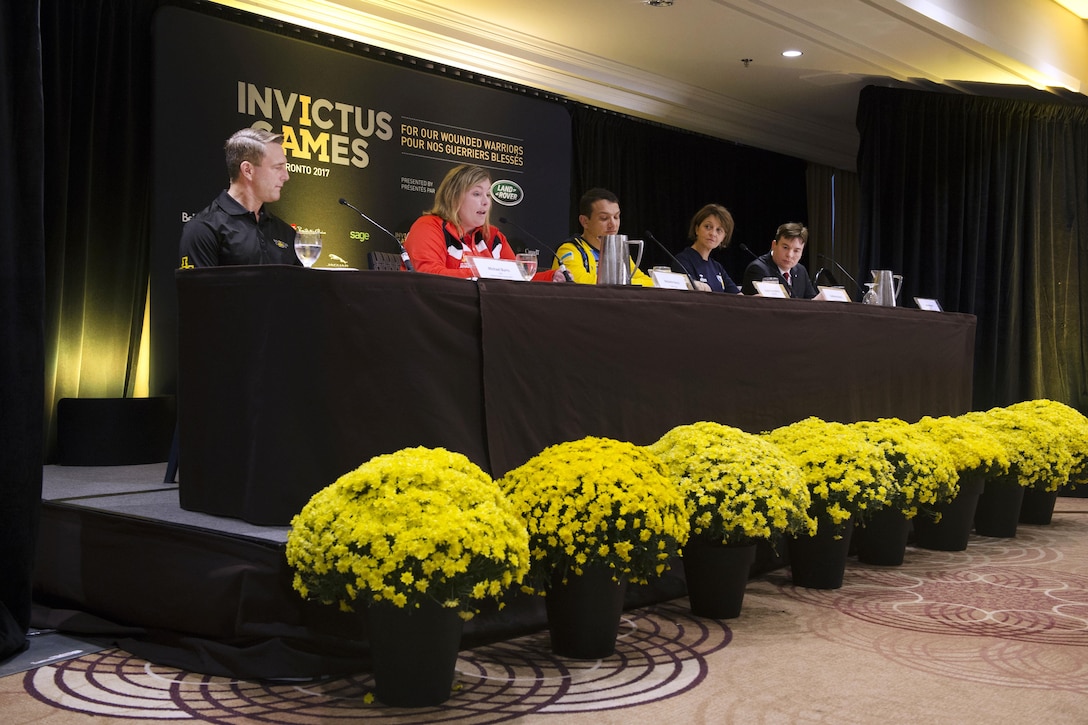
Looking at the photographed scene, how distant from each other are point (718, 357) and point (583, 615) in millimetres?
1209

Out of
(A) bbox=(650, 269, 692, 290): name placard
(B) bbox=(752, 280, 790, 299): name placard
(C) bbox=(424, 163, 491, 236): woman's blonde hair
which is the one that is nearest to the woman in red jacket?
(C) bbox=(424, 163, 491, 236): woman's blonde hair

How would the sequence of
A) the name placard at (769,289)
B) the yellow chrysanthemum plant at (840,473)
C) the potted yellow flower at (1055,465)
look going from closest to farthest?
1. the yellow chrysanthemum plant at (840,473)
2. the name placard at (769,289)
3. the potted yellow flower at (1055,465)

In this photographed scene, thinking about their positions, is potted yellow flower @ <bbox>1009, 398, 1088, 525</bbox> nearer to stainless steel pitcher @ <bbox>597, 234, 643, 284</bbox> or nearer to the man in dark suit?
the man in dark suit

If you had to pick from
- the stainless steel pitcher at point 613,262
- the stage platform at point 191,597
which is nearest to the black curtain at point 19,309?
the stage platform at point 191,597

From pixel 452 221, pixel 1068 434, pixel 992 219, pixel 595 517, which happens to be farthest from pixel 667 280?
pixel 992 219

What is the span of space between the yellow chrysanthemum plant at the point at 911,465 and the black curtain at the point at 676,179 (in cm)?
460

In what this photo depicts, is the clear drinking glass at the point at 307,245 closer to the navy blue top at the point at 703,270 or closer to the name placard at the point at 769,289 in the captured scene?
the name placard at the point at 769,289

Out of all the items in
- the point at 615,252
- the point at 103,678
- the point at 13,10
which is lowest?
the point at 103,678

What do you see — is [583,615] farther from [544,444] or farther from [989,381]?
[989,381]

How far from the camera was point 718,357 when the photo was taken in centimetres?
327

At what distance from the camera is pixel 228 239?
3096 mm

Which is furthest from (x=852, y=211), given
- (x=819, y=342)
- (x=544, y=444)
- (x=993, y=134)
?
(x=544, y=444)

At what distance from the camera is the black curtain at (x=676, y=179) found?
7.76 metres

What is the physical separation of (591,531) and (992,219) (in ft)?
21.5
